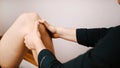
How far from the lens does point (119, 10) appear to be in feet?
4.80

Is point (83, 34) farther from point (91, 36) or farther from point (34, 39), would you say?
point (34, 39)

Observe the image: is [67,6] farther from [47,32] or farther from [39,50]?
[39,50]

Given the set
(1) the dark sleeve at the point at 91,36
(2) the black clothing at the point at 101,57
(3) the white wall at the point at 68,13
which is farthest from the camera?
(3) the white wall at the point at 68,13

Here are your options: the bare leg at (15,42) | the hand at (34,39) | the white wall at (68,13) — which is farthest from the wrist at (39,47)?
the white wall at (68,13)

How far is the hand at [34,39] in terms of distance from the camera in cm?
108

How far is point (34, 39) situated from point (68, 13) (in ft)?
2.28

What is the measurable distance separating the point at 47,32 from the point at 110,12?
50cm

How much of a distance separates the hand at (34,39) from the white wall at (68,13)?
1.76 ft

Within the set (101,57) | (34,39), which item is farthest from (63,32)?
(101,57)

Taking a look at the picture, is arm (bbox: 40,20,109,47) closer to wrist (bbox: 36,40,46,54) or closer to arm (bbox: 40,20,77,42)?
arm (bbox: 40,20,77,42)

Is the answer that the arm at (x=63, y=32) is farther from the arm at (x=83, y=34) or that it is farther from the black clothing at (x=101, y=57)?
the black clothing at (x=101, y=57)

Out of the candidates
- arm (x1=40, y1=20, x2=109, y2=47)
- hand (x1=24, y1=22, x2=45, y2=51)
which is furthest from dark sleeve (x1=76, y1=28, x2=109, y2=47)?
hand (x1=24, y1=22, x2=45, y2=51)

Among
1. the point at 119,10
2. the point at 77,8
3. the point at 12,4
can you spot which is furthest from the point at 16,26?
the point at 12,4

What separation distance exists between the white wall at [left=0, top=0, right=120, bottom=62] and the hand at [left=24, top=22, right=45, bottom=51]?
1.76 ft
